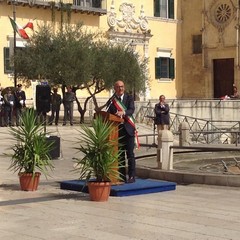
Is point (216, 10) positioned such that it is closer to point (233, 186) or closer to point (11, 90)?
point (11, 90)

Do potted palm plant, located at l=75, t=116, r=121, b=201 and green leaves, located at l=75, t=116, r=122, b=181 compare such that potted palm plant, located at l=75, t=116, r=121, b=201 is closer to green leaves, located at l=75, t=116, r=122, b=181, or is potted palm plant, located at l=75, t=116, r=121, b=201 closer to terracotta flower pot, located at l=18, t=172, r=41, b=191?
green leaves, located at l=75, t=116, r=122, b=181

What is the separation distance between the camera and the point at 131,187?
487 inches

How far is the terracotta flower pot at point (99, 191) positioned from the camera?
11320 mm

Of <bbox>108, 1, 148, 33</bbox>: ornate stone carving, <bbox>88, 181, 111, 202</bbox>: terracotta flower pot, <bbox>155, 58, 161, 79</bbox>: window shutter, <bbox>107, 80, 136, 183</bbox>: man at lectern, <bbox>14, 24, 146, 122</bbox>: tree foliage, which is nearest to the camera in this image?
<bbox>88, 181, 111, 202</bbox>: terracotta flower pot

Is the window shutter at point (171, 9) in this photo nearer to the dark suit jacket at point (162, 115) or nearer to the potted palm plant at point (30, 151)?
the dark suit jacket at point (162, 115)

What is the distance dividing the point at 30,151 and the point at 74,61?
60.6 ft

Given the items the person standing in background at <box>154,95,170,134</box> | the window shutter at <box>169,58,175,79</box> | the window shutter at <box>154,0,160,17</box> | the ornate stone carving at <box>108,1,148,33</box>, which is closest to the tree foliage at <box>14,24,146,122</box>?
the person standing in background at <box>154,95,170,134</box>

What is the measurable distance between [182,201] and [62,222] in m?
2.87

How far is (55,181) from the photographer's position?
14734 millimetres

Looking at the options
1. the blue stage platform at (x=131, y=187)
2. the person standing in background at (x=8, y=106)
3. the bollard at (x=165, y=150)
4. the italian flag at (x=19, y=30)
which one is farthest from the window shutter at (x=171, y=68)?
the blue stage platform at (x=131, y=187)

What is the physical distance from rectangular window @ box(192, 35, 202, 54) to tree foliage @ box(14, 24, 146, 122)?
13495mm

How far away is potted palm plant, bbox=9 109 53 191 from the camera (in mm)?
12672

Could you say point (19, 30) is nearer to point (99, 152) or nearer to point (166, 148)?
point (166, 148)

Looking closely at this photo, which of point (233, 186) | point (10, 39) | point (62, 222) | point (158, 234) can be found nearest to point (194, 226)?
point (158, 234)
